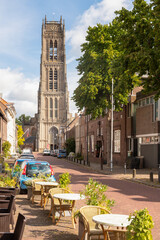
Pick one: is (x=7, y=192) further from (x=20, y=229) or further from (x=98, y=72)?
(x=98, y=72)

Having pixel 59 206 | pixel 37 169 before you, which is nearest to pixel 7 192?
pixel 59 206

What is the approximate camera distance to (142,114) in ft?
112

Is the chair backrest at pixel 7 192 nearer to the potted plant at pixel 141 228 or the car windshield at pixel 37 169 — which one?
the potted plant at pixel 141 228

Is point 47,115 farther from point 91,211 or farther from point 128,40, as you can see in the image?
point 91,211

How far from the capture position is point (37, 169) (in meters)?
15.3

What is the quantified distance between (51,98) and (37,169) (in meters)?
118

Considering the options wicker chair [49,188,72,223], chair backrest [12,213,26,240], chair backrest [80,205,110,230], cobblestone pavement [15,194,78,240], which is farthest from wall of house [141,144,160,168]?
chair backrest [12,213,26,240]

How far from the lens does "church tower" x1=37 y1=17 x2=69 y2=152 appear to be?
425 ft

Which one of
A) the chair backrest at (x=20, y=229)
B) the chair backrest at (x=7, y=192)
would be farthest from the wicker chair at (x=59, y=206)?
the chair backrest at (x=20, y=229)

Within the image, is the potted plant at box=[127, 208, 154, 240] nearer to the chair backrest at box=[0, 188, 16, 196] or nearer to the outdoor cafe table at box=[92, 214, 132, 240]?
the outdoor cafe table at box=[92, 214, 132, 240]

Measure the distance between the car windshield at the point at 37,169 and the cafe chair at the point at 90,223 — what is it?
8.29 metres

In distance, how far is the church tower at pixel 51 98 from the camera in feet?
425

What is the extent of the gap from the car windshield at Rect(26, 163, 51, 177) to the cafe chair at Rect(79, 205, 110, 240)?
8.29 m

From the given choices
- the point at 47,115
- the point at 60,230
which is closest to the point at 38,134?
the point at 47,115
